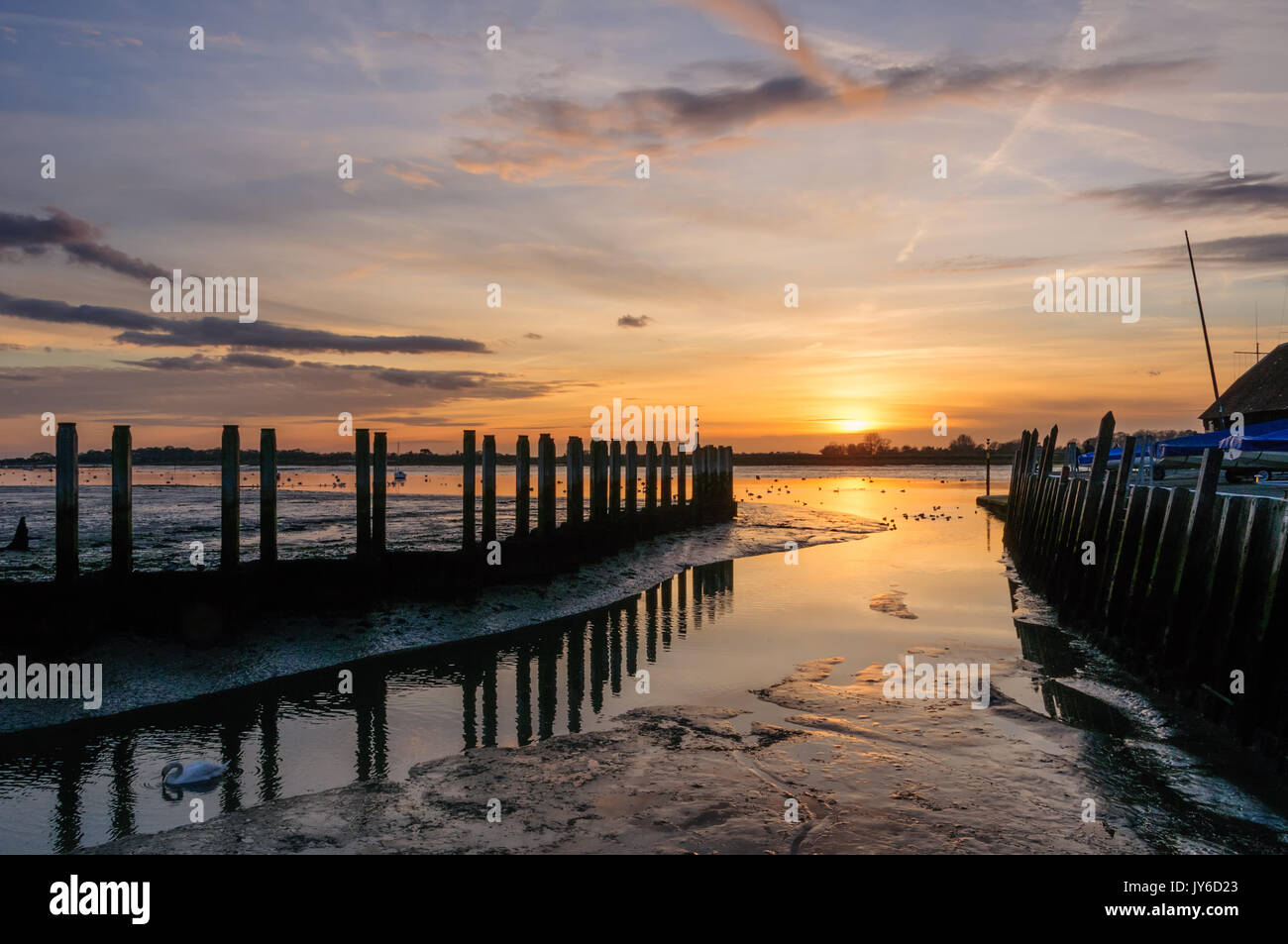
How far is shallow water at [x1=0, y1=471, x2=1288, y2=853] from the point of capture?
6.64m

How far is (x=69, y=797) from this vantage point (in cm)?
695

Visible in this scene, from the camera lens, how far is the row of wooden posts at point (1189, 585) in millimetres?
7453

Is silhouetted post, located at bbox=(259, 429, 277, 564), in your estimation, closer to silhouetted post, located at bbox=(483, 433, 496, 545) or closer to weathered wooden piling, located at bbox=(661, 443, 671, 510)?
silhouetted post, located at bbox=(483, 433, 496, 545)

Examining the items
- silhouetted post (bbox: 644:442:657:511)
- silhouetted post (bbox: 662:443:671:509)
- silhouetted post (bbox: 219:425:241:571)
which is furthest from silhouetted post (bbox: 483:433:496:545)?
silhouetted post (bbox: 662:443:671:509)

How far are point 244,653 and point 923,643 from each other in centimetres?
974

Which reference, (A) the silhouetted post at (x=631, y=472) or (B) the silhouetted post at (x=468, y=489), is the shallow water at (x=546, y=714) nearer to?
(B) the silhouetted post at (x=468, y=489)

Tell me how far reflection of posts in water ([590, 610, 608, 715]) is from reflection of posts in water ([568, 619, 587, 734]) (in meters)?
0.13

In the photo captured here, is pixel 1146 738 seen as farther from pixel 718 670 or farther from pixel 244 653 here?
pixel 244 653

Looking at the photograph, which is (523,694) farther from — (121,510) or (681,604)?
(681,604)

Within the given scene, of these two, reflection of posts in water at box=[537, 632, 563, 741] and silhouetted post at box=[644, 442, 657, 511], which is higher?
silhouetted post at box=[644, 442, 657, 511]

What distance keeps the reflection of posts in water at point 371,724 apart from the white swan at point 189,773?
1.23 metres

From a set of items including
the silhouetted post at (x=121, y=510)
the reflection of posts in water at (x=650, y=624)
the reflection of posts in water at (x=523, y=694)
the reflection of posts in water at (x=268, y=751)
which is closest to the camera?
the reflection of posts in water at (x=268, y=751)

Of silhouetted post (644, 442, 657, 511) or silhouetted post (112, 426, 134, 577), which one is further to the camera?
silhouetted post (644, 442, 657, 511)

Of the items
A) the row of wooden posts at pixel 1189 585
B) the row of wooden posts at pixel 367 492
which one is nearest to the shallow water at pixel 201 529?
the row of wooden posts at pixel 367 492
